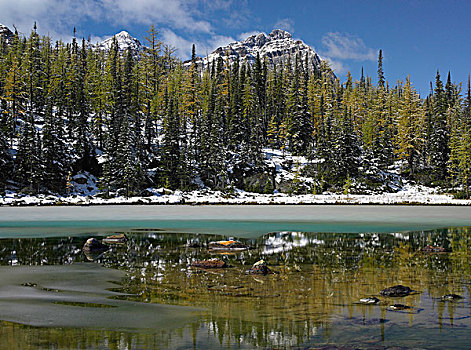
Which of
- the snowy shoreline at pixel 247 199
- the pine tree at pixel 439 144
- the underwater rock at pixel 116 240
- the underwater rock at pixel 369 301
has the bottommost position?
the underwater rock at pixel 369 301

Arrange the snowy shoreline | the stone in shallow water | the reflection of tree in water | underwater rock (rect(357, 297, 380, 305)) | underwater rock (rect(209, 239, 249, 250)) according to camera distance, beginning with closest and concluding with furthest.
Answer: the stone in shallow water → the reflection of tree in water → underwater rock (rect(357, 297, 380, 305)) → underwater rock (rect(209, 239, 249, 250)) → the snowy shoreline

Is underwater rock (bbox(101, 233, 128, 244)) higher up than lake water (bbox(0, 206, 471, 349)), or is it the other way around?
underwater rock (bbox(101, 233, 128, 244))

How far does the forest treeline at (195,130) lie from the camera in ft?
187

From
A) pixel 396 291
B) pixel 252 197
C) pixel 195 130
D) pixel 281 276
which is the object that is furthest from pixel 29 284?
pixel 195 130

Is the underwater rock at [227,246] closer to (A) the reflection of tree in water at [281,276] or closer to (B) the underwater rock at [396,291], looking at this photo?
(A) the reflection of tree in water at [281,276]

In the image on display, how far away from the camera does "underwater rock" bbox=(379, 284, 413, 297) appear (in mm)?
6871

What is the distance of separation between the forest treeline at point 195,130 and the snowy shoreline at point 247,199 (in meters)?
3.03

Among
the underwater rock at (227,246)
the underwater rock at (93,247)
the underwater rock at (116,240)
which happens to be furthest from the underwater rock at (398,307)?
the underwater rock at (116,240)

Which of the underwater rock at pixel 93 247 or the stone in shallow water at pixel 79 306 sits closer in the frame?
the stone in shallow water at pixel 79 306

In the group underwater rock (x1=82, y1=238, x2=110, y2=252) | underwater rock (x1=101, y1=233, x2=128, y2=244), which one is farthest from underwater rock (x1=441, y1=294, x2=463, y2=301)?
underwater rock (x1=101, y1=233, x2=128, y2=244)

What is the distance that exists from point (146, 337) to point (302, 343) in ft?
6.78

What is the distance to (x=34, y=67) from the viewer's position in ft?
236

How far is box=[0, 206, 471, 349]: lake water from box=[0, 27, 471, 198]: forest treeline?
45.2 metres

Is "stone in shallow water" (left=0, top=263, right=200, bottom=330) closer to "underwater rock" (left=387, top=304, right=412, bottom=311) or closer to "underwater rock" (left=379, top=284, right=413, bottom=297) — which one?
"underwater rock" (left=387, top=304, right=412, bottom=311)
